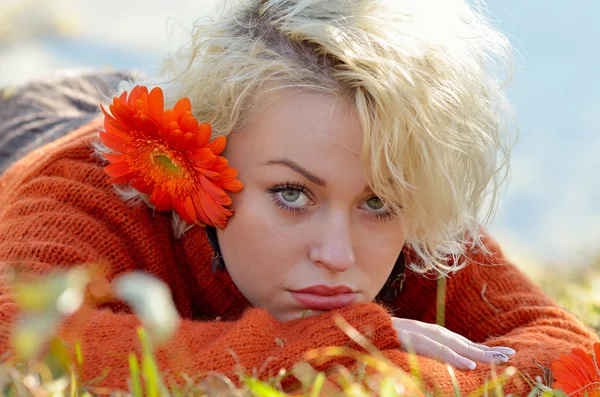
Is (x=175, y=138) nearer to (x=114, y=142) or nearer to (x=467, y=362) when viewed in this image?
(x=114, y=142)

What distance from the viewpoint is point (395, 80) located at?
186 centimetres

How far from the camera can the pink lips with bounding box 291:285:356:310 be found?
1912 millimetres

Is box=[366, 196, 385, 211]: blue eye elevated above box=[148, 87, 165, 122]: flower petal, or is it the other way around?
box=[148, 87, 165, 122]: flower petal

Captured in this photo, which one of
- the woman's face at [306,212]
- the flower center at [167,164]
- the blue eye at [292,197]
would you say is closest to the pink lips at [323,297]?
the woman's face at [306,212]

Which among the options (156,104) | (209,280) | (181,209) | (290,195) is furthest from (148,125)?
(209,280)

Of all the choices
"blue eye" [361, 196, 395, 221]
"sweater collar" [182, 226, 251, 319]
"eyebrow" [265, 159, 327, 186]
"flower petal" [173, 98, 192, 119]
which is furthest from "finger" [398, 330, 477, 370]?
"flower petal" [173, 98, 192, 119]

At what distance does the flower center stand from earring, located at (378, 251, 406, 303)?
0.81m

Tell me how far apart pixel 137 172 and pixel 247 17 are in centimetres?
54

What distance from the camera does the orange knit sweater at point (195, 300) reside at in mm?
1629

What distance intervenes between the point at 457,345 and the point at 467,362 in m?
0.09

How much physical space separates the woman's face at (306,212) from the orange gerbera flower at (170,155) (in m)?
0.06

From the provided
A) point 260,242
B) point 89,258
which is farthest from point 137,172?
point 260,242

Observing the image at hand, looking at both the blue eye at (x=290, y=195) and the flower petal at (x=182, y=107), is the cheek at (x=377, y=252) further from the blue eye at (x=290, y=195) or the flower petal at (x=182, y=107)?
the flower petal at (x=182, y=107)

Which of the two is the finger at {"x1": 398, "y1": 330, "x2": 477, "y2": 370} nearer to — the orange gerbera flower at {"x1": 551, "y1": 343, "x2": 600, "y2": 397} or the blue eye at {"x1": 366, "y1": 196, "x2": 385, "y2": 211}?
the orange gerbera flower at {"x1": 551, "y1": 343, "x2": 600, "y2": 397}
